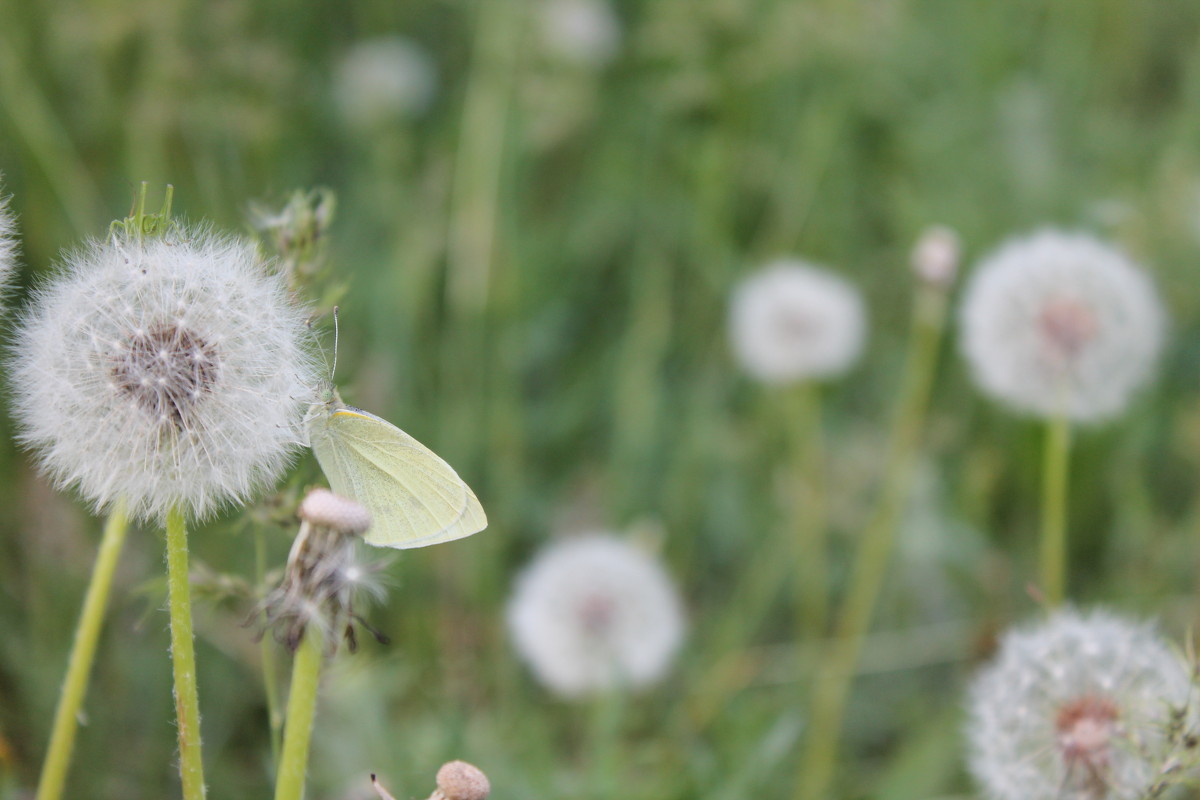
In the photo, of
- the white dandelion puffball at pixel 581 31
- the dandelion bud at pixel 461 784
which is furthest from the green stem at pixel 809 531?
the dandelion bud at pixel 461 784

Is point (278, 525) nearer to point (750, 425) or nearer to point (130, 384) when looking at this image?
point (130, 384)

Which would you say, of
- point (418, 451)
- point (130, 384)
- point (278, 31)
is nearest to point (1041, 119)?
point (278, 31)

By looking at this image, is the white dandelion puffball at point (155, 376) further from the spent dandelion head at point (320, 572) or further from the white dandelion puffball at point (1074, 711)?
the white dandelion puffball at point (1074, 711)

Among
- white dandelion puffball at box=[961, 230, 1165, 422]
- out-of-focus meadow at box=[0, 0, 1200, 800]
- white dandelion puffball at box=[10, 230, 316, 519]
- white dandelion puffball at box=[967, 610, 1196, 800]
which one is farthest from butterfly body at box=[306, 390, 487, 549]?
white dandelion puffball at box=[961, 230, 1165, 422]

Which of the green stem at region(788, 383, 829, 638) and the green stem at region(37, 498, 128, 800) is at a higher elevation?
the green stem at region(788, 383, 829, 638)

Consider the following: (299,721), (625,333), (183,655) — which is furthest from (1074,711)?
(625,333)

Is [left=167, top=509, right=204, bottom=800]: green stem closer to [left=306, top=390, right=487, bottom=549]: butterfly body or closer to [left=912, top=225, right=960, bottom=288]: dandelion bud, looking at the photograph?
[left=306, top=390, right=487, bottom=549]: butterfly body
